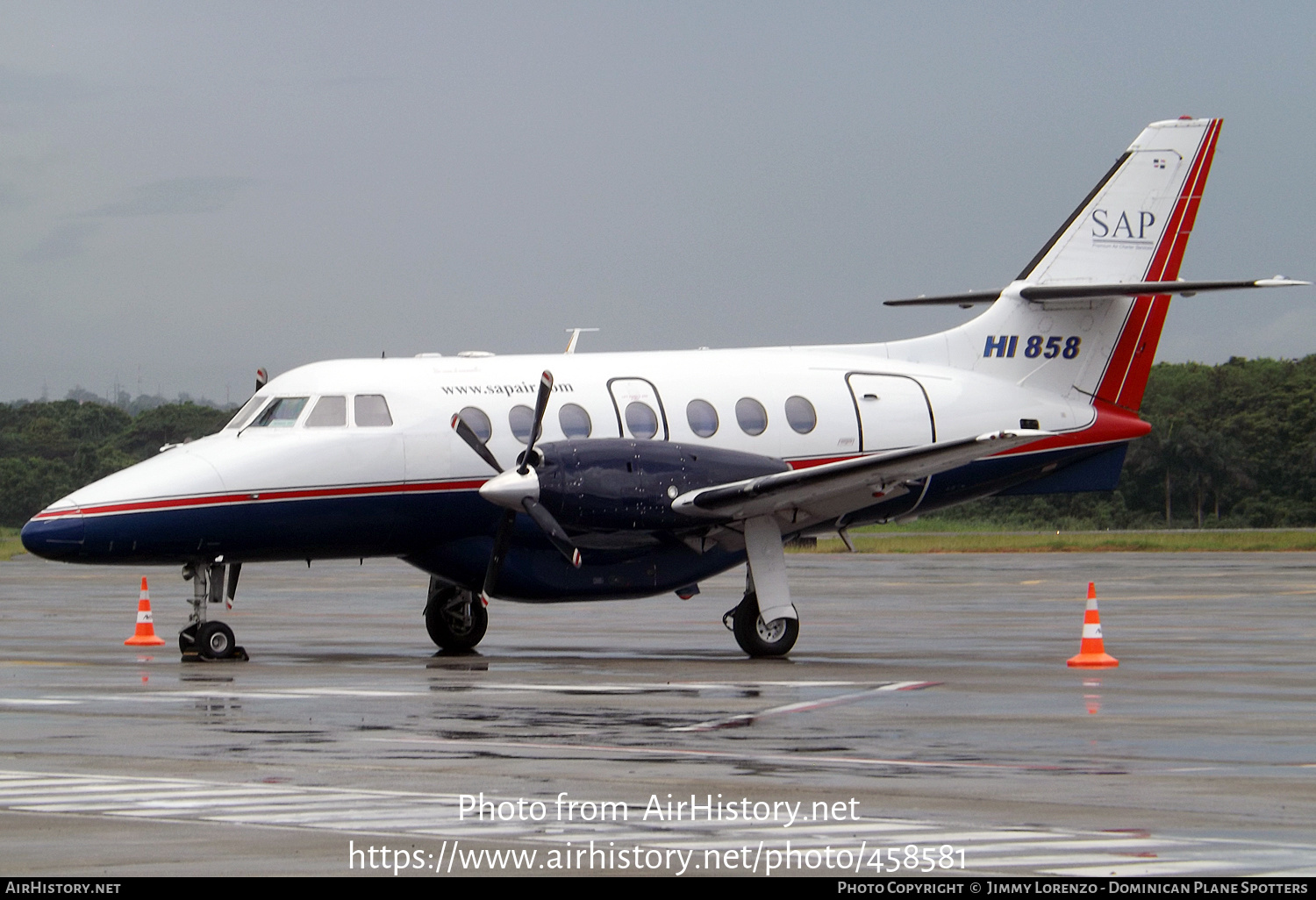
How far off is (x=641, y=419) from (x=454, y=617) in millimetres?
3485

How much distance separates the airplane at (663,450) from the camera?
63.0 feet

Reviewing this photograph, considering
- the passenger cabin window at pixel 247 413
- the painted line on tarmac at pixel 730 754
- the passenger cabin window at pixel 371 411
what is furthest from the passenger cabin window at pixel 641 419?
the painted line on tarmac at pixel 730 754

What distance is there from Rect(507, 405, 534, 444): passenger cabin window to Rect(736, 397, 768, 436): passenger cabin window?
2.55 m

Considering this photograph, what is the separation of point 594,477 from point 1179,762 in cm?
874

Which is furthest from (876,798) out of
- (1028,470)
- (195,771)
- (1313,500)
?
(1313,500)

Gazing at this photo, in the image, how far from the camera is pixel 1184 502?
80.2 m

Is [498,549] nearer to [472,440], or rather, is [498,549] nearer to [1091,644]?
[472,440]

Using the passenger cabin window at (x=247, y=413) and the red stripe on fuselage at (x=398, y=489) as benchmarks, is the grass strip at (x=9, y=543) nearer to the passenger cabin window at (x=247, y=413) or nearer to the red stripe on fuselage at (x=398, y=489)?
the passenger cabin window at (x=247, y=413)

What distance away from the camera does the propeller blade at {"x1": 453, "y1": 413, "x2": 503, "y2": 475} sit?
2006cm

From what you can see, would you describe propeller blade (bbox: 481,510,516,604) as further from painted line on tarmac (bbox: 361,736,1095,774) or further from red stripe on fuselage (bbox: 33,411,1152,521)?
painted line on tarmac (bbox: 361,736,1095,774)

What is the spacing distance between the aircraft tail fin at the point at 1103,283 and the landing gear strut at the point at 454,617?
21.1 ft

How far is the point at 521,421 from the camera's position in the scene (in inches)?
818

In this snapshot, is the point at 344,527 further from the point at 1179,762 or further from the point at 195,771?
the point at 1179,762

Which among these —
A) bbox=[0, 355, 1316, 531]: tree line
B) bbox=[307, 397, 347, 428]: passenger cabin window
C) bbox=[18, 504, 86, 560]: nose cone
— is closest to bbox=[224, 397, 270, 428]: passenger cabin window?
bbox=[307, 397, 347, 428]: passenger cabin window
